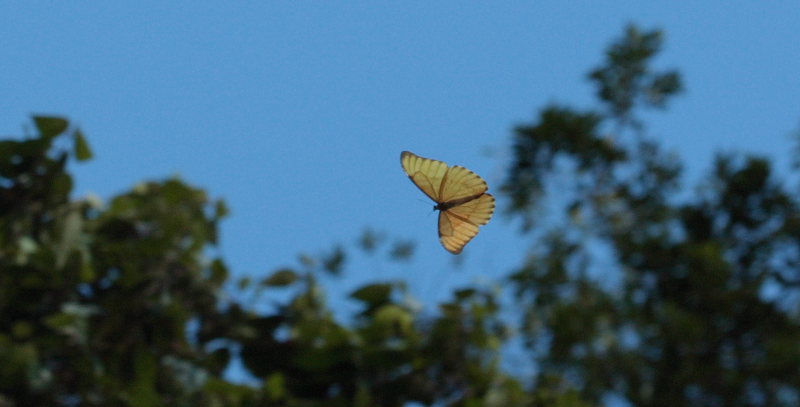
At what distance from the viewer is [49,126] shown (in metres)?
2.86

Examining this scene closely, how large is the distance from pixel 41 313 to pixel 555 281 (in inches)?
191

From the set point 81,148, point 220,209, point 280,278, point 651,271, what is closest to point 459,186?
point 280,278

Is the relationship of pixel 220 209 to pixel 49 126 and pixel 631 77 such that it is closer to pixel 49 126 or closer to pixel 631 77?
pixel 49 126

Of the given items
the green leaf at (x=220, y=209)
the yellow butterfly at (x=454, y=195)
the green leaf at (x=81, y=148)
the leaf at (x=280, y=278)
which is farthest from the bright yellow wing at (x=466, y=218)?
the green leaf at (x=81, y=148)

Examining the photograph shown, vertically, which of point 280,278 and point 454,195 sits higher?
point 454,195

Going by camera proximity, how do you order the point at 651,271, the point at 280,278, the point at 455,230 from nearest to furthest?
the point at 280,278 < the point at 455,230 < the point at 651,271

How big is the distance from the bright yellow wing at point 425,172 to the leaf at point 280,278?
52 cm

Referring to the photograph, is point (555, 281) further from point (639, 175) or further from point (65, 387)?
point (65, 387)

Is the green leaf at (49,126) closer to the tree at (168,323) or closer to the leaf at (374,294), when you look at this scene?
the tree at (168,323)

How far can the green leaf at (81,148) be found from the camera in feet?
9.44

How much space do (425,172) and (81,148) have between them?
3.53ft

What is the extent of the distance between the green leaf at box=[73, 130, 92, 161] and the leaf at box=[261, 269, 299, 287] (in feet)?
1.97

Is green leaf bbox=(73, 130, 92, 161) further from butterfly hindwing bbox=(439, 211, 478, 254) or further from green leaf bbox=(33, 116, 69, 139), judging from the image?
butterfly hindwing bbox=(439, 211, 478, 254)

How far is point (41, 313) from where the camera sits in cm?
277
